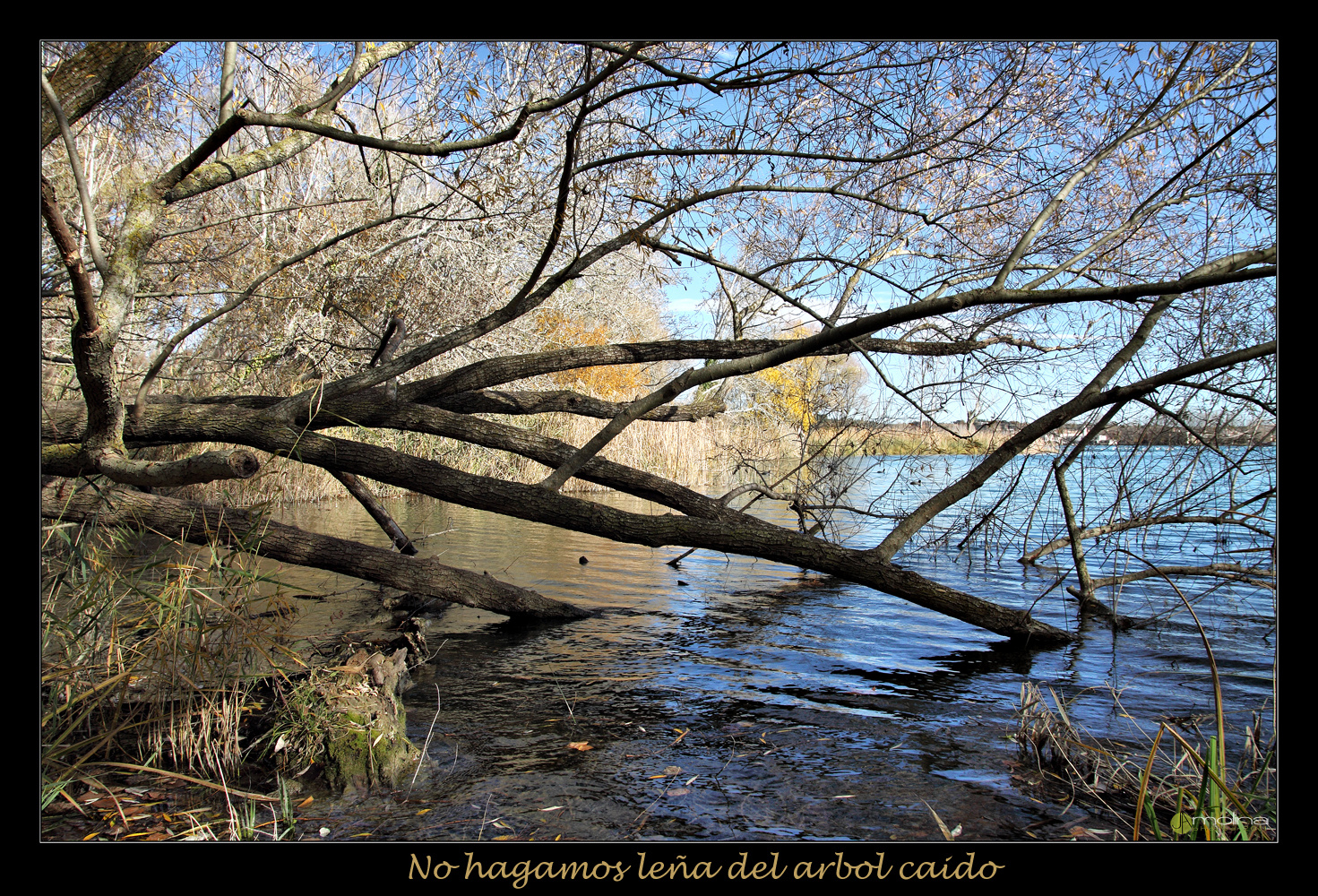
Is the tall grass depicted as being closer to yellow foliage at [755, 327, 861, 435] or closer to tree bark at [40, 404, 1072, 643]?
tree bark at [40, 404, 1072, 643]

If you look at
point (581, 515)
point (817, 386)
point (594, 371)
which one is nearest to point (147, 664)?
point (581, 515)

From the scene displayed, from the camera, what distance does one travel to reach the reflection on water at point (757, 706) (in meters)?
3.13

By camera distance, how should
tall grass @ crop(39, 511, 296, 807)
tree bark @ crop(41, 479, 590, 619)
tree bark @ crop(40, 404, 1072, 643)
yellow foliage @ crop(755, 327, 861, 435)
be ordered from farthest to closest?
yellow foliage @ crop(755, 327, 861, 435), tree bark @ crop(40, 404, 1072, 643), tree bark @ crop(41, 479, 590, 619), tall grass @ crop(39, 511, 296, 807)

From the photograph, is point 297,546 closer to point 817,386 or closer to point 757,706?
point 757,706

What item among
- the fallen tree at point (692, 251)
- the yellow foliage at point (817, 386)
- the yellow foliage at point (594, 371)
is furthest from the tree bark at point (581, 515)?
the yellow foliage at point (594, 371)

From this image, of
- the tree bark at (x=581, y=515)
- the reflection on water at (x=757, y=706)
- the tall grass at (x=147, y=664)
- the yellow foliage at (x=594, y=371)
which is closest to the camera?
the reflection on water at (x=757, y=706)

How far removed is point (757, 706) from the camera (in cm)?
461

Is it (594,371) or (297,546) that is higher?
(594,371)

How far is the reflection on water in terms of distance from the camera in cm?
313

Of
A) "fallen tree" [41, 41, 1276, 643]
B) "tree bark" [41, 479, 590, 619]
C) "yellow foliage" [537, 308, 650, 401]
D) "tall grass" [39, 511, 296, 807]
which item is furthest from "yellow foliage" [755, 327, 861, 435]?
"yellow foliage" [537, 308, 650, 401]

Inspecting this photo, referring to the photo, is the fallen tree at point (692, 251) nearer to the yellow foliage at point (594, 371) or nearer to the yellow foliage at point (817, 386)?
the yellow foliage at point (817, 386)
